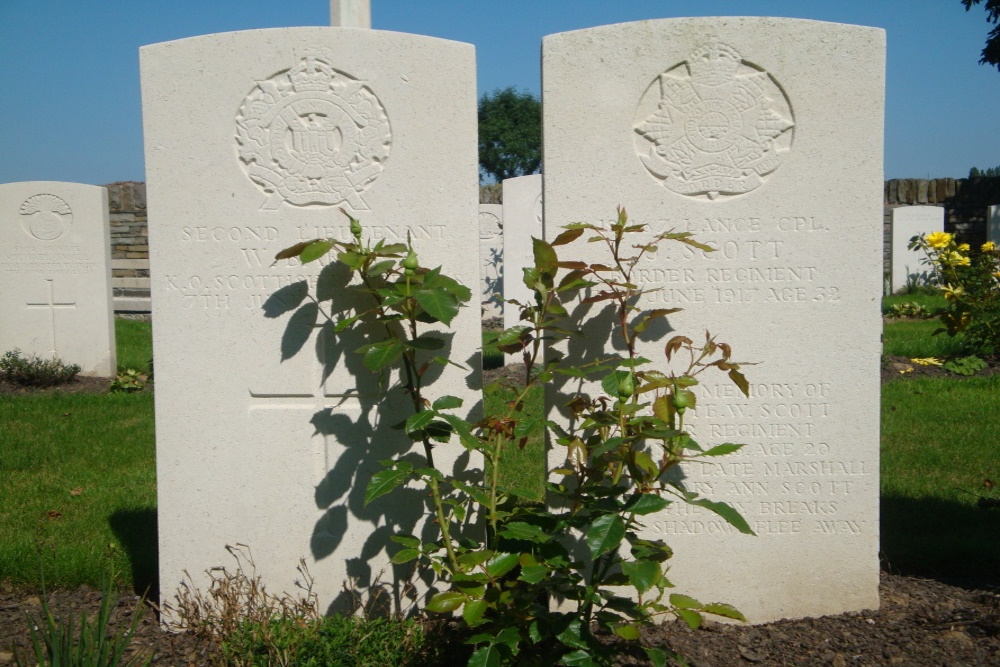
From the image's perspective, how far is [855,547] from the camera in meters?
3.19

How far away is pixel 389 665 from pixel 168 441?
117 centimetres

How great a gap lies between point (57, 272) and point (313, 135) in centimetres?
625

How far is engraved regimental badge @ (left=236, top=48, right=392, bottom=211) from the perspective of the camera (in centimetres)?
306

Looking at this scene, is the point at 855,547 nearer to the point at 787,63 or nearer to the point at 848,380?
the point at 848,380

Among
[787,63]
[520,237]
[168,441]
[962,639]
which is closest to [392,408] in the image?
[168,441]

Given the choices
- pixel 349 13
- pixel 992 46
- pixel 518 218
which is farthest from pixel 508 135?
pixel 349 13

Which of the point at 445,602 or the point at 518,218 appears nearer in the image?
the point at 445,602

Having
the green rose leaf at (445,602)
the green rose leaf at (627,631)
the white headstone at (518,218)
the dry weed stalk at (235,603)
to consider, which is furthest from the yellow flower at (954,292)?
the white headstone at (518,218)

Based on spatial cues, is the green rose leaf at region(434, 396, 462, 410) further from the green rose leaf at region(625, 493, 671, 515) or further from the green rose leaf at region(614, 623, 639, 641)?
the green rose leaf at region(614, 623, 639, 641)

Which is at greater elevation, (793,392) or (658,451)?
(793,392)

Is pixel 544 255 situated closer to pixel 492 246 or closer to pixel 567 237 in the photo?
pixel 567 237

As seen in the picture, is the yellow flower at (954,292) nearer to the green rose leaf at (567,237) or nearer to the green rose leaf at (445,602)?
the green rose leaf at (567,237)

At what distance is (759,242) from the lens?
312cm

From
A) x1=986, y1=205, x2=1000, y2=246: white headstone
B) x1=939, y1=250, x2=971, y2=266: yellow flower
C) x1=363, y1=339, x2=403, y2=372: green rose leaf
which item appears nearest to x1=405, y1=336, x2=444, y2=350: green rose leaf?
x1=363, y1=339, x2=403, y2=372: green rose leaf
